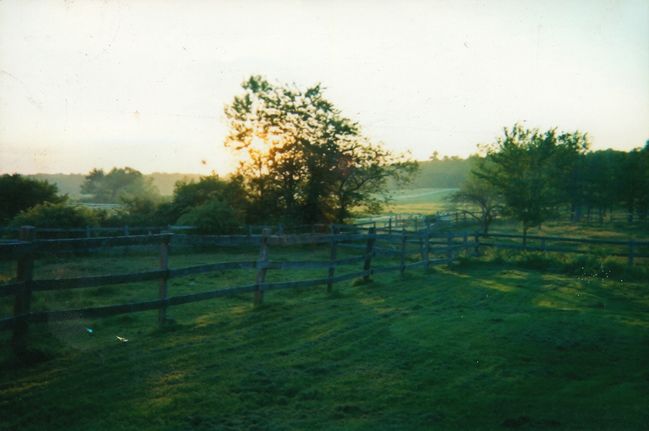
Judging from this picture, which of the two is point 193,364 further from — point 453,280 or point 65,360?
point 453,280

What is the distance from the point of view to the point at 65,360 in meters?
5.41

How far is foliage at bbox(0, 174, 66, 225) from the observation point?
87.0 ft

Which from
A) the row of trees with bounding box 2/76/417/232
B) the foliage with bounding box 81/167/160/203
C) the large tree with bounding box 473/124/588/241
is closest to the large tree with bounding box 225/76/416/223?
the row of trees with bounding box 2/76/417/232

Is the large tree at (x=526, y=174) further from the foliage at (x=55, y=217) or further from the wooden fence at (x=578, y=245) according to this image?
the foliage at (x=55, y=217)

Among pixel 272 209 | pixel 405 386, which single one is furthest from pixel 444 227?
pixel 405 386

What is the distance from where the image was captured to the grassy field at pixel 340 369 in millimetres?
4031

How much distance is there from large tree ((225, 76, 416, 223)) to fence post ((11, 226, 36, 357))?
87.5ft

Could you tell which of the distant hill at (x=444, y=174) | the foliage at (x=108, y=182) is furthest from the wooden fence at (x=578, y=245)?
the distant hill at (x=444, y=174)

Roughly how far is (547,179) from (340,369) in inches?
1163

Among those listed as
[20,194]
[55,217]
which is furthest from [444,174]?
[55,217]

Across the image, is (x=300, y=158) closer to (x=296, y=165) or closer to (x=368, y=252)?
(x=296, y=165)

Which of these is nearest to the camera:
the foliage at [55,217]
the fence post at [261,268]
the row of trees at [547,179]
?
the fence post at [261,268]

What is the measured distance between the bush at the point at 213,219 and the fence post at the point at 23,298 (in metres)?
20.0

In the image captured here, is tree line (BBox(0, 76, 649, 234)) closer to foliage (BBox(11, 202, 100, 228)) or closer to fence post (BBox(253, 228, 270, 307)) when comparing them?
foliage (BBox(11, 202, 100, 228))
